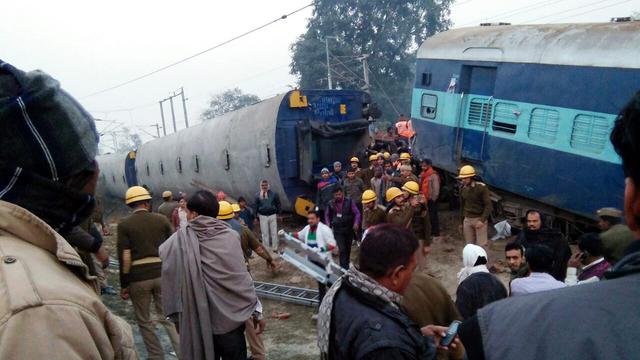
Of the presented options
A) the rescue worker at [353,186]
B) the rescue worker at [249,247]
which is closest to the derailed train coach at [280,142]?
the rescue worker at [353,186]

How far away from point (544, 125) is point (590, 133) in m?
0.81

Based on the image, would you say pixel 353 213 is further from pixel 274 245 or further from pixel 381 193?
pixel 274 245

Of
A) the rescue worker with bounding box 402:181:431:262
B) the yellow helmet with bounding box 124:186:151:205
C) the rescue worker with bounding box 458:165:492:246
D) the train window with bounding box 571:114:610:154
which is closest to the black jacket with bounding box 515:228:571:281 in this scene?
the rescue worker with bounding box 402:181:431:262

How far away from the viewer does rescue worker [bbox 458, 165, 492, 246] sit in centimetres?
713

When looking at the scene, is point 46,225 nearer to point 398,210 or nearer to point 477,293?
point 477,293

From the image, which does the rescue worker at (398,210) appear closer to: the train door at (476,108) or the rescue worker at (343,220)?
the rescue worker at (343,220)

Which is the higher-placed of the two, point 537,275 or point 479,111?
point 479,111

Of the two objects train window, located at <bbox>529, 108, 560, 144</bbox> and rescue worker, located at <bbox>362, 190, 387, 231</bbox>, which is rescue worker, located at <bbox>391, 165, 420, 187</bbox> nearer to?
rescue worker, located at <bbox>362, 190, 387, 231</bbox>

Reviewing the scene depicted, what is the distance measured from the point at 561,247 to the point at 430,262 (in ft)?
10.9

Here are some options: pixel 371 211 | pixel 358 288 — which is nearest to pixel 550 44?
pixel 371 211

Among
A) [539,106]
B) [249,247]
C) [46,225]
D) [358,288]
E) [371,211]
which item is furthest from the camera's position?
→ [539,106]

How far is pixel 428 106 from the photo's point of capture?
1020 cm

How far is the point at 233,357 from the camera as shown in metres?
3.47

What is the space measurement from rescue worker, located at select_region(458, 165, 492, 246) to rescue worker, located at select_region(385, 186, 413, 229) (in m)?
1.42
